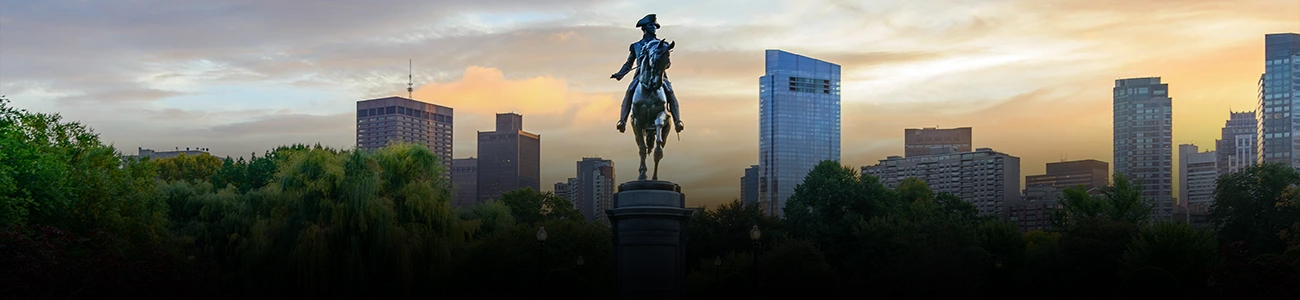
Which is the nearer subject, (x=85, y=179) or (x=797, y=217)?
(x=85, y=179)

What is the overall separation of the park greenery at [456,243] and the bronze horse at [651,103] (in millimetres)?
12389

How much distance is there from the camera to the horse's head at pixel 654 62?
26.0m

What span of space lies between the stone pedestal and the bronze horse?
2.04ft

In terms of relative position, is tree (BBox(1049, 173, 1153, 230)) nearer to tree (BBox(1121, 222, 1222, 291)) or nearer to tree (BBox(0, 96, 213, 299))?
tree (BBox(1121, 222, 1222, 291))

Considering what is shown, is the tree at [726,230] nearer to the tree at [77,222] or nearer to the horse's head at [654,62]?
the tree at [77,222]

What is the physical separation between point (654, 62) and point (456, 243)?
78.1 ft

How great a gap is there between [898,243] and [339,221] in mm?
24871

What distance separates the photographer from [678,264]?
86.1ft

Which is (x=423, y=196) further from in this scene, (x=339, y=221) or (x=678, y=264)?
(x=678, y=264)

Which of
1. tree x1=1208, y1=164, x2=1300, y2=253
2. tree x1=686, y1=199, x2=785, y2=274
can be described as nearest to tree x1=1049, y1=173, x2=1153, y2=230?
tree x1=1208, y1=164, x2=1300, y2=253

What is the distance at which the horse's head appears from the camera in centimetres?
2600

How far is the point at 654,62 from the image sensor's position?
85.6ft

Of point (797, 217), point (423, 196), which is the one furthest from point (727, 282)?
point (797, 217)

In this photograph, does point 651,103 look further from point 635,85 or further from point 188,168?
point 188,168
